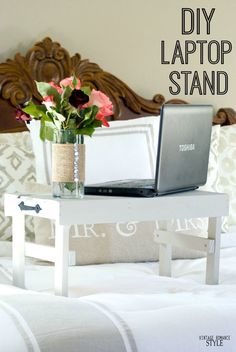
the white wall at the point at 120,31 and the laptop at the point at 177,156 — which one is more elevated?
the white wall at the point at 120,31

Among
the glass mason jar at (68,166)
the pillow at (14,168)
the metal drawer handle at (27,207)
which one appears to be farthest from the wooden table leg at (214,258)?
the pillow at (14,168)

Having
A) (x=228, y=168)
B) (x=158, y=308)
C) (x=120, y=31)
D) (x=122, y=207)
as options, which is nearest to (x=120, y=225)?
(x=122, y=207)

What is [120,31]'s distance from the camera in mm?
3611

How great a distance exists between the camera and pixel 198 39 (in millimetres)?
3783

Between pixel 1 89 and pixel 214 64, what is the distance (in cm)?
106

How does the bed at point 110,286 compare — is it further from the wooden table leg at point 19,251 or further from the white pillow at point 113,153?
the white pillow at point 113,153

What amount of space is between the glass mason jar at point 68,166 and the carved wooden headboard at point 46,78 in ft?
3.57

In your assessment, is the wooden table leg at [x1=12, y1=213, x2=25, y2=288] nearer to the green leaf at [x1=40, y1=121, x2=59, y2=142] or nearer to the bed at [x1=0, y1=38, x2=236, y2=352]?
the bed at [x1=0, y1=38, x2=236, y2=352]

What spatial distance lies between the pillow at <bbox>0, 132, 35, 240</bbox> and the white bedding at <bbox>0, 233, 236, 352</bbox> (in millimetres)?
419

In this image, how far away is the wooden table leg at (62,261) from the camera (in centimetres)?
215

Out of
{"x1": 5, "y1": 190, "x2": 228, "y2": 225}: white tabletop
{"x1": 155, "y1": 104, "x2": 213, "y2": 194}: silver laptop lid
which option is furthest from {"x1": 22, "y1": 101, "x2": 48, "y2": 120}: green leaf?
{"x1": 155, "y1": 104, "x2": 213, "y2": 194}: silver laptop lid

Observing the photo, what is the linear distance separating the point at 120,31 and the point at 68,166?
1.50 m

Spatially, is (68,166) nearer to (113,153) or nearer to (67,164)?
(67,164)

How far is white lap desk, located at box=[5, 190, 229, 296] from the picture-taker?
216cm
